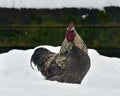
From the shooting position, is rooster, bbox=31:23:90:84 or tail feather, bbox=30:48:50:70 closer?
rooster, bbox=31:23:90:84

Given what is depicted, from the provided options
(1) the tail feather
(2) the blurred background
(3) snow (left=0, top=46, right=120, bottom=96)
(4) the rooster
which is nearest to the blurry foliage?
Result: (2) the blurred background

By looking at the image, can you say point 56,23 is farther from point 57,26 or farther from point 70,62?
point 70,62

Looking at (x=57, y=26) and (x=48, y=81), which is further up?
(x=57, y=26)

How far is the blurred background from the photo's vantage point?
23.0 feet

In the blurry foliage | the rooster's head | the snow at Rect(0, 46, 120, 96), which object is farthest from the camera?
the blurry foliage

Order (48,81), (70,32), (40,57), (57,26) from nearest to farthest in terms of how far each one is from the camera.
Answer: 1. (70,32)
2. (48,81)
3. (40,57)
4. (57,26)

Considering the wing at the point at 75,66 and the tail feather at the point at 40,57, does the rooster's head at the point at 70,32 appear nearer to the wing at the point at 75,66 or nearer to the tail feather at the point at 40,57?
the wing at the point at 75,66

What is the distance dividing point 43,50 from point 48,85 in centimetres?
56
